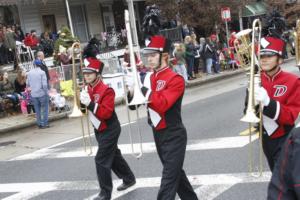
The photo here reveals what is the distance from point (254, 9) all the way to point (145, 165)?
28939 mm

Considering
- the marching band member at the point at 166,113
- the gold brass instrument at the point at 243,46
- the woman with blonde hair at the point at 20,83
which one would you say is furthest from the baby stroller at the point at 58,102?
the marching band member at the point at 166,113

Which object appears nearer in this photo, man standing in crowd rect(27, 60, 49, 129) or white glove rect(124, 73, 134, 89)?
white glove rect(124, 73, 134, 89)

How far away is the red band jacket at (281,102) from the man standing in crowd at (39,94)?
9705 millimetres

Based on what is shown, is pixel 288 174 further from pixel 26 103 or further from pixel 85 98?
pixel 26 103

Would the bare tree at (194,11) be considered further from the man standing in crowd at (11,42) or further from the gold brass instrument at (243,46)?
the gold brass instrument at (243,46)

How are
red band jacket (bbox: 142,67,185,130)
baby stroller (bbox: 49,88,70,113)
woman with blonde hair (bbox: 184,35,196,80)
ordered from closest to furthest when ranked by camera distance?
1. red band jacket (bbox: 142,67,185,130)
2. baby stroller (bbox: 49,88,70,113)
3. woman with blonde hair (bbox: 184,35,196,80)

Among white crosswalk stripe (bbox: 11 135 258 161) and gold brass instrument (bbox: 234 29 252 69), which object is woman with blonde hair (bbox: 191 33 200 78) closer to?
white crosswalk stripe (bbox: 11 135 258 161)

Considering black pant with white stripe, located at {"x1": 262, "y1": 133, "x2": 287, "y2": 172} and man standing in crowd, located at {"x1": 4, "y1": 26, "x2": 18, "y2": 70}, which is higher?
man standing in crowd, located at {"x1": 4, "y1": 26, "x2": 18, "y2": 70}

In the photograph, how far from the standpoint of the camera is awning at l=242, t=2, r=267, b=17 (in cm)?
3419

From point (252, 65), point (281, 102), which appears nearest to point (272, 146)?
point (281, 102)

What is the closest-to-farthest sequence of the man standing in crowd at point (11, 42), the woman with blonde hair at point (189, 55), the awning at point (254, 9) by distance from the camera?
the man standing in crowd at point (11, 42), the woman with blonde hair at point (189, 55), the awning at point (254, 9)

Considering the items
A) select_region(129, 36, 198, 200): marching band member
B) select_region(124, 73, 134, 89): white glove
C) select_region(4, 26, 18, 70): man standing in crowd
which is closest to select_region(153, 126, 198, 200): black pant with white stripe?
select_region(129, 36, 198, 200): marching band member

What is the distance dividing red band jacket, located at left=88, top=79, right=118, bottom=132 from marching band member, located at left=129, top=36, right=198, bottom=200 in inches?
40.0

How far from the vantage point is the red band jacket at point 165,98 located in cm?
477
